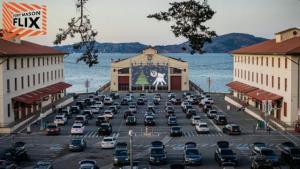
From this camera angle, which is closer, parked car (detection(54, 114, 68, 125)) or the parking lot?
the parking lot

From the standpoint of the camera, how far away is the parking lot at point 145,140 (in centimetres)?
4369

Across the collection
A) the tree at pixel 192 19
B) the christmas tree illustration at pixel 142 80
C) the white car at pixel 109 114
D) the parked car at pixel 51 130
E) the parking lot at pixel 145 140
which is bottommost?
the parking lot at pixel 145 140

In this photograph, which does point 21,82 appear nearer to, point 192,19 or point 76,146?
point 76,146

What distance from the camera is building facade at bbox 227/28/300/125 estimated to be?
61.5m

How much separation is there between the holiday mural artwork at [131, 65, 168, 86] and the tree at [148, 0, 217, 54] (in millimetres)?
99481

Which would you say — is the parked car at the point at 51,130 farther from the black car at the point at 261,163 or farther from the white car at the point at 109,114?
the black car at the point at 261,163

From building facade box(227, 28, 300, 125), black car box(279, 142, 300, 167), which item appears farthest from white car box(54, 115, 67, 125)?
black car box(279, 142, 300, 167)

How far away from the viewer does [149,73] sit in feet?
384

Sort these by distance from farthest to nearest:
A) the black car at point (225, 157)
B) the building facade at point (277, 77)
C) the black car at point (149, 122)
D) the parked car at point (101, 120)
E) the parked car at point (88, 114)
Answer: the parked car at point (88, 114) < the parked car at point (101, 120) < the black car at point (149, 122) < the building facade at point (277, 77) < the black car at point (225, 157)

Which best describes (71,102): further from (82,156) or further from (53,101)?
(82,156)

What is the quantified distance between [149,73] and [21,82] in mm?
49796

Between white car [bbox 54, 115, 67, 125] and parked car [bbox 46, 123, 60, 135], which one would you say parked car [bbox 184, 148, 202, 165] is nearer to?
parked car [bbox 46, 123, 60, 135]

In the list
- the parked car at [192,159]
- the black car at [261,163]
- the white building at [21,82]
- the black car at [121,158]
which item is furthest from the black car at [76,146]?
the black car at [261,163]

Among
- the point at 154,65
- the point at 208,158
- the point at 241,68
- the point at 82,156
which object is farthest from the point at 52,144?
the point at 154,65
